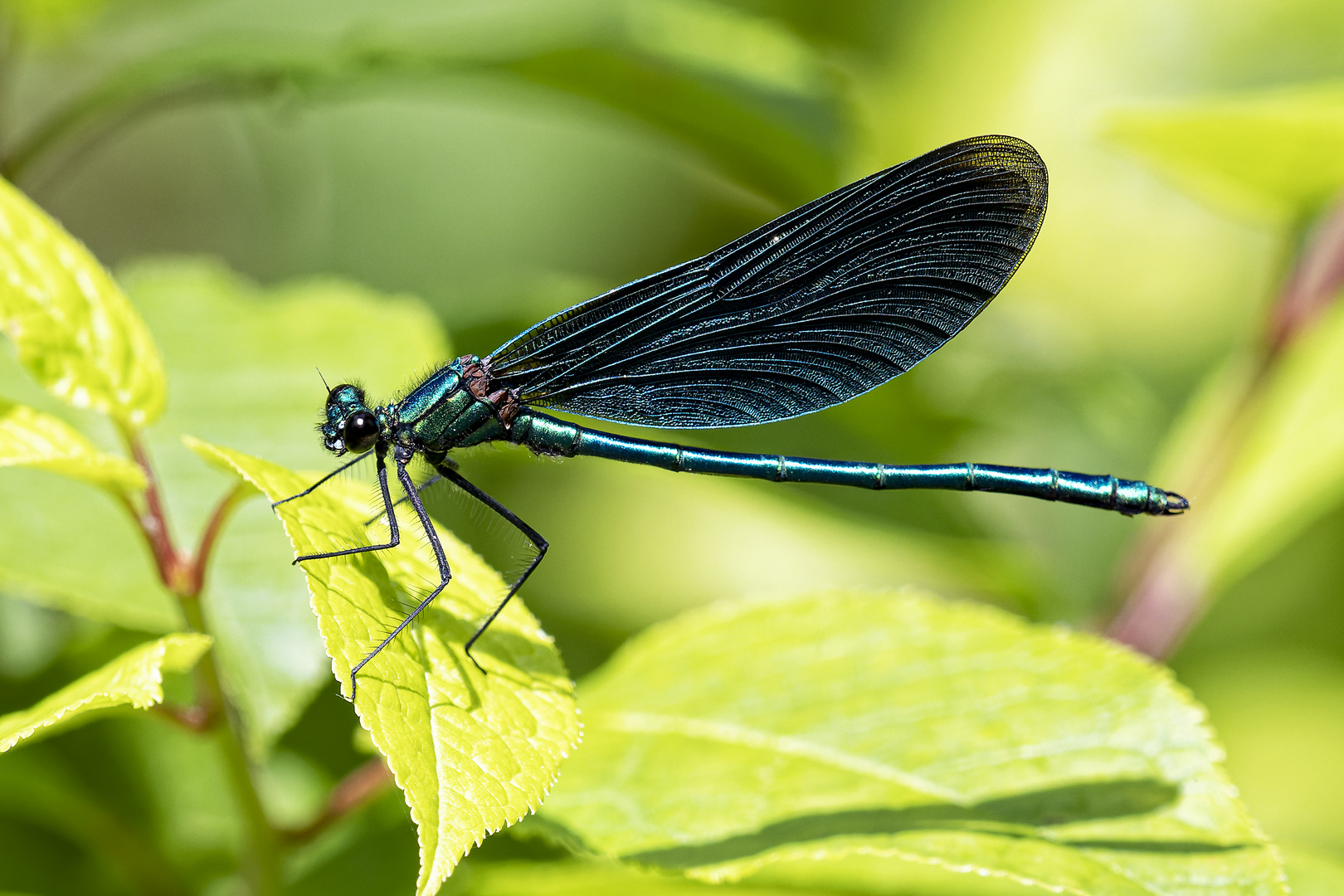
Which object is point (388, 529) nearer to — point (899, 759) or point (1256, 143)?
point (899, 759)

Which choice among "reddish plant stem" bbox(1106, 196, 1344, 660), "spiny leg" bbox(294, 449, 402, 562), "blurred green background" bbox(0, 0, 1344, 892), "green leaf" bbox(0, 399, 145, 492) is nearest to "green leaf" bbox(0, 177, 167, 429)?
"green leaf" bbox(0, 399, 145, 492)

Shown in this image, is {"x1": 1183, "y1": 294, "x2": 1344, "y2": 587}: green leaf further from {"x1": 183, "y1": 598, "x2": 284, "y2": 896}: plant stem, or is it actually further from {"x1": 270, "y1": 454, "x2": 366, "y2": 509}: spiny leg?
{"x1": 183, "y1": 598, "x2": 284, "y2": 896}: plant stem

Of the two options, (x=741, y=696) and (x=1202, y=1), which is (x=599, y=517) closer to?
(x=741, y=696)

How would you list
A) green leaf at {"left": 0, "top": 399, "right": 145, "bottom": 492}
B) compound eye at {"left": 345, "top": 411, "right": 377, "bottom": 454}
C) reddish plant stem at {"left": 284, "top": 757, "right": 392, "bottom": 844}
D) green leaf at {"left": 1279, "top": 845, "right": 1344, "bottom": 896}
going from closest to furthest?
green leaf at {"left": 0, "top": 399, "right": 145, "bottom": 492}, reddish plant stem at {"left": 284, "top": 757, "right": 392, "bottom": 844}, green leaf at {"left": 1279, "top": 845, "right": 1344, "bottom": 896}, compound eye at {"left": 345, "top": 411, "right": 377, "bottom": 454}

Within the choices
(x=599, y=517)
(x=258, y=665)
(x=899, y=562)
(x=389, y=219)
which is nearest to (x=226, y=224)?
(x=389, y=219)

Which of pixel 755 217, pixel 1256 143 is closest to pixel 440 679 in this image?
pixel 1256 143

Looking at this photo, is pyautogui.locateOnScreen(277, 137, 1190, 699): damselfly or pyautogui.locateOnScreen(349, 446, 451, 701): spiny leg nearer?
pyautogui.locateOnScreen(349, 446, 451, 701): spiny leg

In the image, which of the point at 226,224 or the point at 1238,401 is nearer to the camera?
the point at 1238,401
